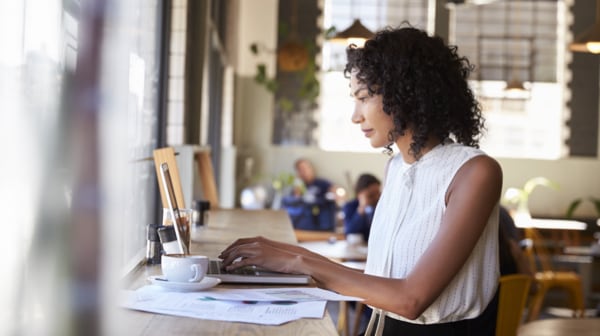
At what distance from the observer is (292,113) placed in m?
9.97

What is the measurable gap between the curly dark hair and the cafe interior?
581 millimetres

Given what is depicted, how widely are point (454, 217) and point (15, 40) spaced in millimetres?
922

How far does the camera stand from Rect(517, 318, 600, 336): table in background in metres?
2.30

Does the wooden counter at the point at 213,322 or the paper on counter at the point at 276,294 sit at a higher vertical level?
the paper on counter at the point at 276,294

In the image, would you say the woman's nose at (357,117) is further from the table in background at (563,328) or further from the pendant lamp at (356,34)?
the pendant lamp at (356,34)

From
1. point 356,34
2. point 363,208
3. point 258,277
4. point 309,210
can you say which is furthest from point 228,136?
point 258,277

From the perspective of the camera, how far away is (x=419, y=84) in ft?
6.20

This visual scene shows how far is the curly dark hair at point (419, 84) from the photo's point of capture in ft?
6.15

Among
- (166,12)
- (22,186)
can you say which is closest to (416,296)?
(22,186)

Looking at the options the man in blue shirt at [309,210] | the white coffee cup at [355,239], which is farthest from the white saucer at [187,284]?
the man in blue shirt at [309,210]

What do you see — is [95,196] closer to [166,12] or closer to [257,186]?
[166,12]

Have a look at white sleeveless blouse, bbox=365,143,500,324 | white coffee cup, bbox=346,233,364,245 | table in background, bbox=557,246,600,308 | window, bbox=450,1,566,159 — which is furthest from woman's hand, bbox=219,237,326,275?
window, bbox=450,1,566,159

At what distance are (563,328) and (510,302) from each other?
50 cm

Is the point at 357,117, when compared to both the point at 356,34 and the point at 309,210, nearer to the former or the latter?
the point at 356,34
